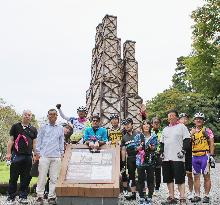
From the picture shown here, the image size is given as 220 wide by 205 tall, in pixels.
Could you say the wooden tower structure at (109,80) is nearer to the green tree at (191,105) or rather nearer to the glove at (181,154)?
the green tree at (191,105)

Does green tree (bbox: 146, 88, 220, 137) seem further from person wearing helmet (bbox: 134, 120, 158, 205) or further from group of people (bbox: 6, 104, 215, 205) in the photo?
person wearing helmet (bbox: 134, 120, 158, 205)

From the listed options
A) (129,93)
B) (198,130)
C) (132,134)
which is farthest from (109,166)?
(129,93)

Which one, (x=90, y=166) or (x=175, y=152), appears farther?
(x=175, y=152)

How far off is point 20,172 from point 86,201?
170 centimetres

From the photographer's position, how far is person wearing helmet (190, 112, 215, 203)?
26.3 feet

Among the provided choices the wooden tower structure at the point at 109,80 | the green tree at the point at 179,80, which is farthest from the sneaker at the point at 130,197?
the green tree at the point at 179,80

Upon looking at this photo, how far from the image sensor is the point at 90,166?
23.1 ft

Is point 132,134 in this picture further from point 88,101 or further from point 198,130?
point 88,101

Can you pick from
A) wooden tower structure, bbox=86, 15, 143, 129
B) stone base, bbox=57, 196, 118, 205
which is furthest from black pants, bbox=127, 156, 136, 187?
wooden tower structure, bbox=86, 15, 143, 129

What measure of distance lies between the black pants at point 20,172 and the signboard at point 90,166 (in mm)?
936

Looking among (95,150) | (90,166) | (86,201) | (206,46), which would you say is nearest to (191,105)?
(206,46)

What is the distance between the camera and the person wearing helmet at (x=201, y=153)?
801 cm

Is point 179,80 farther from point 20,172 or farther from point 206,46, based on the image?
point 20,172

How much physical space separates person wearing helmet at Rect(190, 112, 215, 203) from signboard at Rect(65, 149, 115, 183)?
6.41ft
